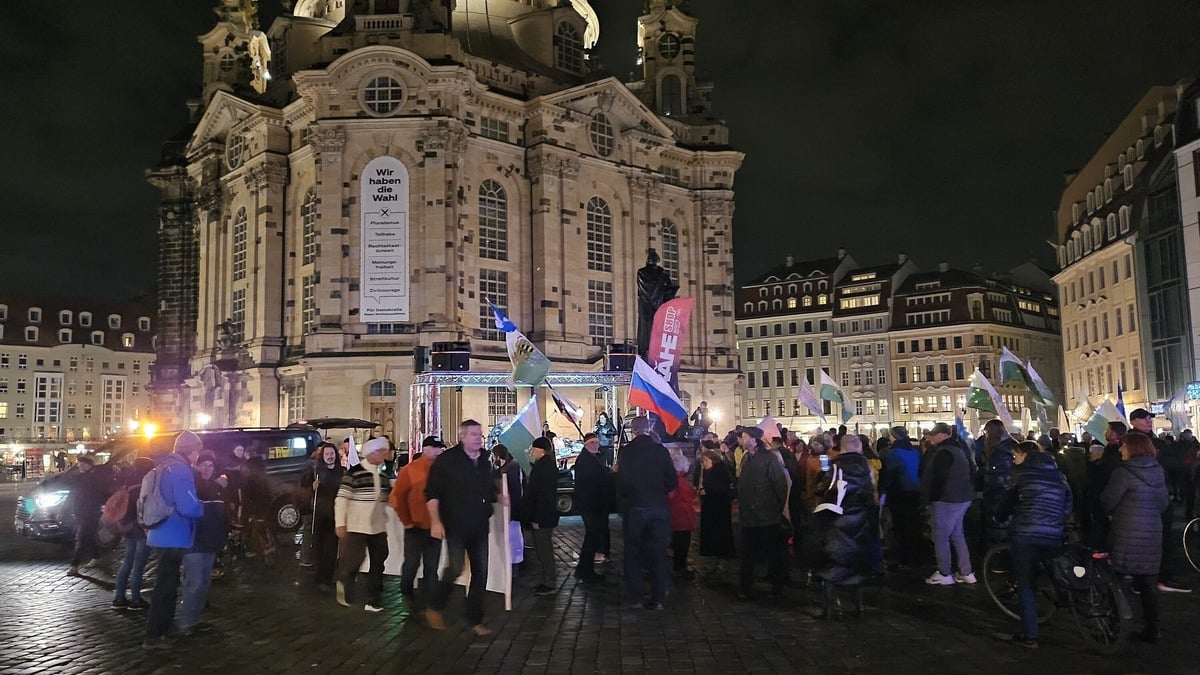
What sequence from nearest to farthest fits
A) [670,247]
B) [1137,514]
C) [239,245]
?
[1137,514] → [239,245] → [670,247]

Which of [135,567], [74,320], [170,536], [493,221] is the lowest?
[135,567]

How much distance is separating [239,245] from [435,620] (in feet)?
152

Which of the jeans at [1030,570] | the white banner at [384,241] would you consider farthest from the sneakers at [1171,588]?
the white banner at [384,241]

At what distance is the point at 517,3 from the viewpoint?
183ft

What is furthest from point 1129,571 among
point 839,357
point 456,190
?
point 839,357

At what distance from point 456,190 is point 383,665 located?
37.5 m

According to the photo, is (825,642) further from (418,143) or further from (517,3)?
(517,3)

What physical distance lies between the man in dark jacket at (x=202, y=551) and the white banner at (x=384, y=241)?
34.0 m

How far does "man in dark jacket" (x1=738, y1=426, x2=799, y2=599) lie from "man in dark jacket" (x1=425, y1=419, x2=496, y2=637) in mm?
3601

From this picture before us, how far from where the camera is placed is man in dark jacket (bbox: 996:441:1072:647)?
9.09m

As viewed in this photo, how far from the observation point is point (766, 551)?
12.3 metres

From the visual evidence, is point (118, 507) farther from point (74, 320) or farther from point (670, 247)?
point (74, 320)

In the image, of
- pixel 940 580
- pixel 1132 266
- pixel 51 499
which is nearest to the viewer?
pixel 940 580

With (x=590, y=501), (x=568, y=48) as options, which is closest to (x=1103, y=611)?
(x=590, y=501)
